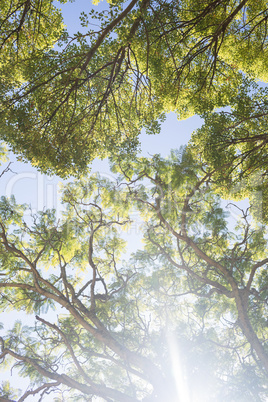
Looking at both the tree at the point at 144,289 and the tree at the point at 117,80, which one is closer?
the tree at the point at 117,80

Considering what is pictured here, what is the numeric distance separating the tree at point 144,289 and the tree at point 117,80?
179 cm

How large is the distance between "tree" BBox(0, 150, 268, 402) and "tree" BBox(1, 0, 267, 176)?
179cm

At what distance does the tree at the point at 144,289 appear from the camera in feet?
26.4

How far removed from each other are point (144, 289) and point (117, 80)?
778cm

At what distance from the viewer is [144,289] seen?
428 inches

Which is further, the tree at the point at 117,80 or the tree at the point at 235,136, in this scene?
the tree at the point at 235,136

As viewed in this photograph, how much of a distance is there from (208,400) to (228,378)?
3.58 feet

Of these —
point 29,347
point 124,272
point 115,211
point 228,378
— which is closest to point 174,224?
point 115,211

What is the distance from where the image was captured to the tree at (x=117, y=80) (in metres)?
4.71

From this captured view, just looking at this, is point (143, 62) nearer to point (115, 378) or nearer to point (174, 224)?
point (174, 224)

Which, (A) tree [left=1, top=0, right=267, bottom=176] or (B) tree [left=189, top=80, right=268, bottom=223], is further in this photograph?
(B) tree [left=189, top=80, right=268, bottom=223]

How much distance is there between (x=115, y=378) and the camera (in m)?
11.4

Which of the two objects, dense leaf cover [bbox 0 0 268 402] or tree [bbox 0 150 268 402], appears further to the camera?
tree [bbox 0 150 268 402]

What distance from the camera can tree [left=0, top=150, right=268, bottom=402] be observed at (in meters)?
8.04
